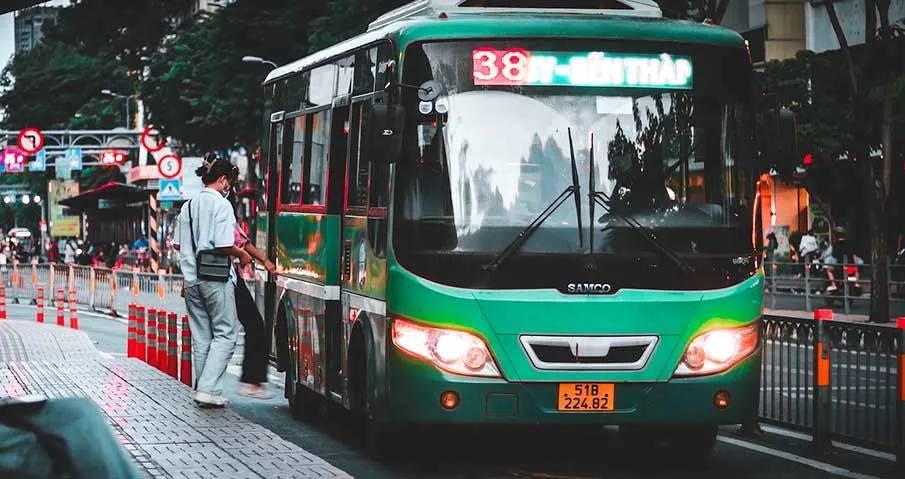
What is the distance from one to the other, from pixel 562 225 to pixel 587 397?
102 cm

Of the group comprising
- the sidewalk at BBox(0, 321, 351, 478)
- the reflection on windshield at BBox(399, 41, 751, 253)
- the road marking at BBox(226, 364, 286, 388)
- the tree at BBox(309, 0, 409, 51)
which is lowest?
the road marking at BBox(226, 364, 286, 388)

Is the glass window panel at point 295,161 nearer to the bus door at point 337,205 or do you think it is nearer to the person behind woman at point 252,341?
the person behind woman at point 252,341

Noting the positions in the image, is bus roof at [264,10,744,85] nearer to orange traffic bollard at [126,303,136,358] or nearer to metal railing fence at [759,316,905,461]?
metal railing fence at [759,316,905,461]

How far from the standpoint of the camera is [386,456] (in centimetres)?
1184

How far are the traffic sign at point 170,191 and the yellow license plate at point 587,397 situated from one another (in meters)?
32.3

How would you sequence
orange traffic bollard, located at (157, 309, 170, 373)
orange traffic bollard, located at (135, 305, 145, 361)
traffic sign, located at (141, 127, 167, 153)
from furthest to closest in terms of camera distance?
traffic sign, located at (141, 127, 167, 153) < orange traffic bollard, located at (135, 305, 145, 361) < orange traffic bollard, located at (157, 309, 170, 373)

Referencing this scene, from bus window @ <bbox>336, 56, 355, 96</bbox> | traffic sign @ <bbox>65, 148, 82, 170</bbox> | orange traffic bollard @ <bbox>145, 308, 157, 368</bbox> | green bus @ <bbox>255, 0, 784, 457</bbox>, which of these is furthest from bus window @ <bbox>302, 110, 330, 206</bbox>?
traffic sign @ <bbox>65, 148, 82, 170</bbox>

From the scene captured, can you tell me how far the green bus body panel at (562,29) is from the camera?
11266 millimetres

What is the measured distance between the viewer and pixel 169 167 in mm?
42938

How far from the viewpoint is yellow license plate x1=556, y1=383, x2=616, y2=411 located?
35.8 ft

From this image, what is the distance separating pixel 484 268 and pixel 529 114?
975 millimetres

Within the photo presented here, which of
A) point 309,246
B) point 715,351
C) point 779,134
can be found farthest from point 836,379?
point 309,246

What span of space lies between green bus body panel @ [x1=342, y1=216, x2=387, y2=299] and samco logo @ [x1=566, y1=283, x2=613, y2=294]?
1.14 metres

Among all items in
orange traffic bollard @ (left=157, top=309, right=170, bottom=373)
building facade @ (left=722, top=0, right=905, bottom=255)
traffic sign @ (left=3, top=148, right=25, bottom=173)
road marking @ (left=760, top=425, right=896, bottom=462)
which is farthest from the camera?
traffic sign @ (left=3, top=148, right=25, bottom=173)
